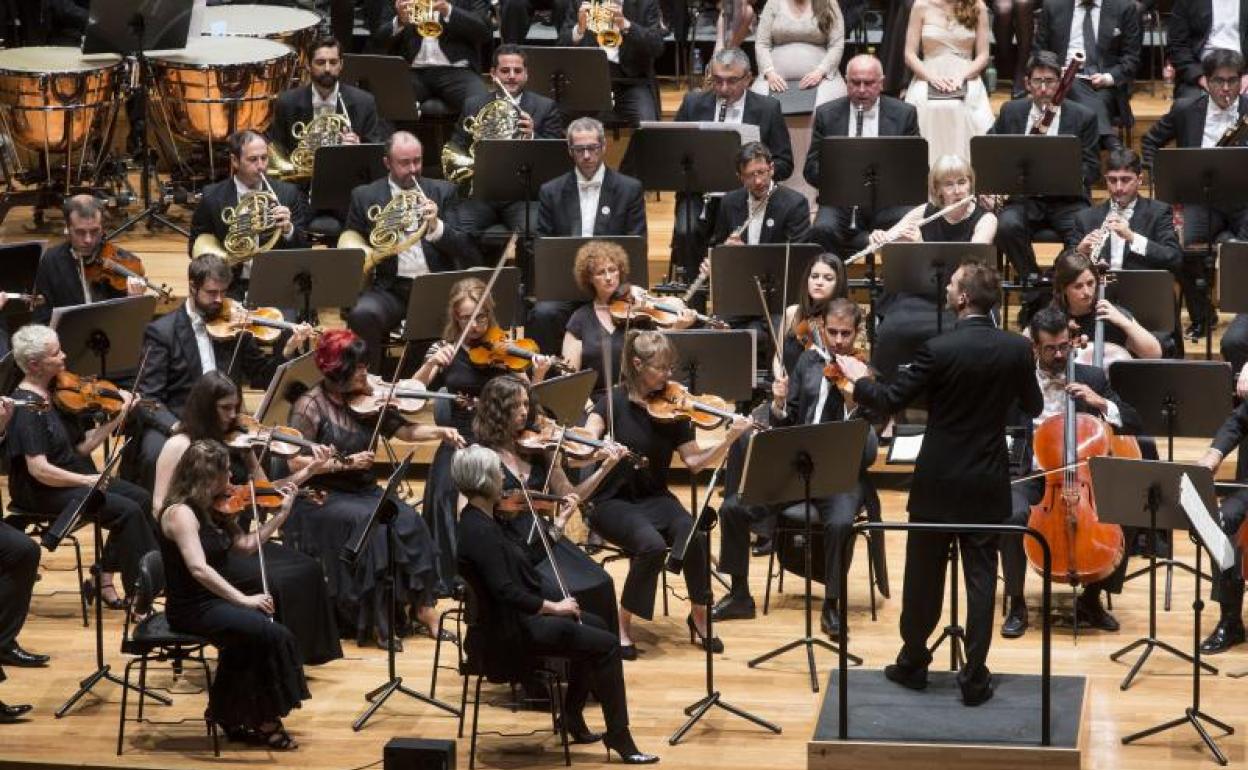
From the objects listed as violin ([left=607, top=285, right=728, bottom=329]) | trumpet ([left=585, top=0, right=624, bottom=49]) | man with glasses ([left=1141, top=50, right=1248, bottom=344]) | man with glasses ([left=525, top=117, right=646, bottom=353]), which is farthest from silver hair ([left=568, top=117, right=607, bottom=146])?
man with glasses ([left=1141, top=50, right=1248, bottom=344])

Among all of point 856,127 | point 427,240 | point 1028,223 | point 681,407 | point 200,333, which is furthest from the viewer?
point 856,127

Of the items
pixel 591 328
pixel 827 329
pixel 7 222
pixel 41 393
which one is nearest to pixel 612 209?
pixel 591 328

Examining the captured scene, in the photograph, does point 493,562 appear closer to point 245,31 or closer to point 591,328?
point 591,328

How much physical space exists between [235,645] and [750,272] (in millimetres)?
2658

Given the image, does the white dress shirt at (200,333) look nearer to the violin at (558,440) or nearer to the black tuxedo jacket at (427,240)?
the black tuxedo jacket at (427,240)

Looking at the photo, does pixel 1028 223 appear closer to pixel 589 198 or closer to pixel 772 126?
pixel 772 126

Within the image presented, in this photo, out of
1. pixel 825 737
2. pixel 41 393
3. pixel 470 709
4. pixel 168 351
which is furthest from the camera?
pixel 168 351

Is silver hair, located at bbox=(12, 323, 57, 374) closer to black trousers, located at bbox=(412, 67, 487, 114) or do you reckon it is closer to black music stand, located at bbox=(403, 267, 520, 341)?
black music stand, located at bbox=(403, 267, 520, 341)

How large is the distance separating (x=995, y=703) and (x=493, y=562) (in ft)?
4.66

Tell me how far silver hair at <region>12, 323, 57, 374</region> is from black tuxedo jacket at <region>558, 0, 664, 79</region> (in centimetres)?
394

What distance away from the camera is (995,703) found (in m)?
5.93

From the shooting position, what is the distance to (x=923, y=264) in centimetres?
800

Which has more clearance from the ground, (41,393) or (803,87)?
(803,87)

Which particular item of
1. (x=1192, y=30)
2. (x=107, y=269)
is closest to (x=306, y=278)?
(x=107, y=269)
